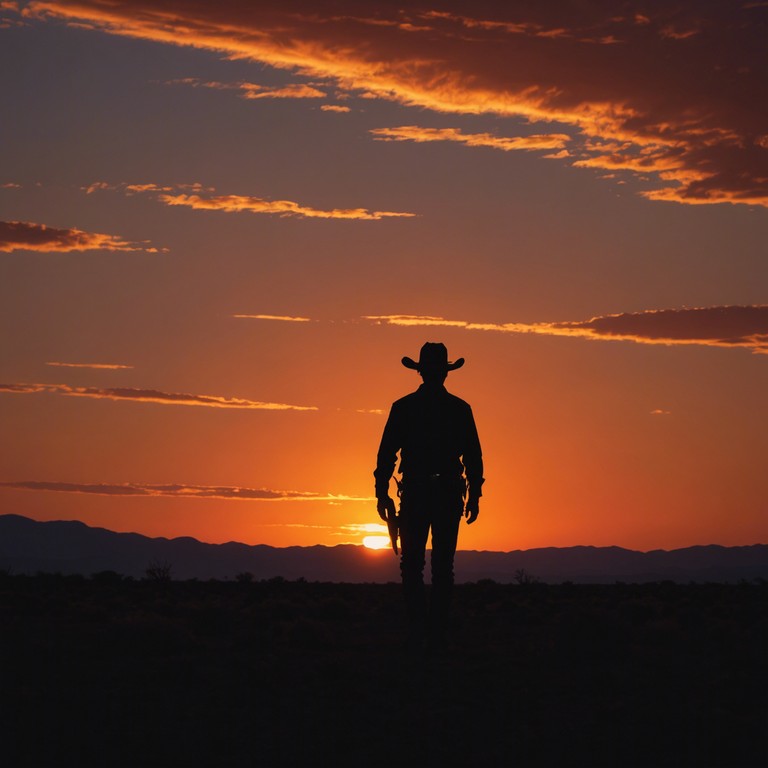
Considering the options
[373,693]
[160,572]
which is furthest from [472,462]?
[160,572]

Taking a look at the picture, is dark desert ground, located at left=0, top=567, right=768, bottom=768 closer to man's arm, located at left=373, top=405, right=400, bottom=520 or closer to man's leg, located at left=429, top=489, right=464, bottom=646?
man's leg, located at left=429, top=489, right=464, bottom=646

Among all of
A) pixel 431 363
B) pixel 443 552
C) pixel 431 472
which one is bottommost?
pixel 443 552

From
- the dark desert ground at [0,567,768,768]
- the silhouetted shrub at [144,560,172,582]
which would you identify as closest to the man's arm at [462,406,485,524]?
the dark desert ground at [0,567,768,768]

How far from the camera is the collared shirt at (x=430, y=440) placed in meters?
14.4

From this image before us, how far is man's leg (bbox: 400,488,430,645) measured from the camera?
47.1 feet

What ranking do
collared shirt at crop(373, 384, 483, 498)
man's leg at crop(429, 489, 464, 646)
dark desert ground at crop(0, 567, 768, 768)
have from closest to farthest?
dark desert ground at crop(0, 567, 768, 768) → man's leg at crop(429, 489, 464, 646) → collared shirt at crop(373, 384, 483, 498)

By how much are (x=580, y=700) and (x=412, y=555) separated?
4.44 m

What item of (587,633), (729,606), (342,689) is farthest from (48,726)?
(729,606)

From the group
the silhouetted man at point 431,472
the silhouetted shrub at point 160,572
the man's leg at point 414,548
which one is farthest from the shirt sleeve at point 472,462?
the silhouetted shrub at point 160,572

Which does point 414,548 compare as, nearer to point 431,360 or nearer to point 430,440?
point 430,440

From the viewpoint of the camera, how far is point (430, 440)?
1442 centimetres

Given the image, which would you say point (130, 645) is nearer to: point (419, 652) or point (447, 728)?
point (419, 652)

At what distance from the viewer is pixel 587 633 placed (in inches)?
527

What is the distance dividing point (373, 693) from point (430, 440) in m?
4.24
